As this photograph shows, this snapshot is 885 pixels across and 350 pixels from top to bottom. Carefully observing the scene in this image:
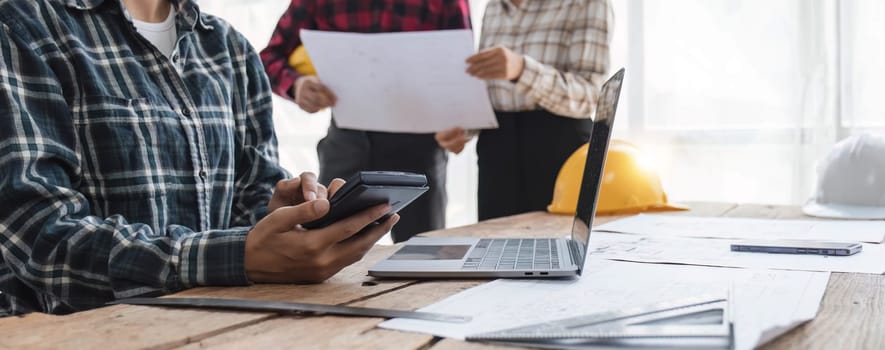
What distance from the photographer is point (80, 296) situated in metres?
0.86

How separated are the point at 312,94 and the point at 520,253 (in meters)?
0.99

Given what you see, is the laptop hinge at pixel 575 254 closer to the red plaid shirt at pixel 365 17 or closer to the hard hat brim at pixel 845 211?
the hard hat brim at pixel 845 211

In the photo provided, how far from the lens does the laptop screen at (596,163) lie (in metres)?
0.82

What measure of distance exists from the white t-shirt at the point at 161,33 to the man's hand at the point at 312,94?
0.63 m

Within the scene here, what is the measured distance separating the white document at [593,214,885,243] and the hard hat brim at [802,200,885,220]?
51 mm

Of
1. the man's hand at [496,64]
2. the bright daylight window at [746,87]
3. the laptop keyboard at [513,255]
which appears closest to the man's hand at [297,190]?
the laptop keyboard at [513,255]

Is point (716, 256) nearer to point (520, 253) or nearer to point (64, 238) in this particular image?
point (520, 253)

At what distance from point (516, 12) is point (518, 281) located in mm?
1256

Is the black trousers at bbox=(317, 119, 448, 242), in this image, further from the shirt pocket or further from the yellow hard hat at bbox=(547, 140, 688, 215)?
the shirt pocket

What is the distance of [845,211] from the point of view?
148 centimetres

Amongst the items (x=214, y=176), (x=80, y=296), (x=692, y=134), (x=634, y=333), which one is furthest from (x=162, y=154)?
(x=692, y=134)

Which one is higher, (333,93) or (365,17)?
(365,17)

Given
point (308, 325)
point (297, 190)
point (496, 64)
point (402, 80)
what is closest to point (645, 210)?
point (496, 64)

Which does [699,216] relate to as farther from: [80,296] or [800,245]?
[80,296]
